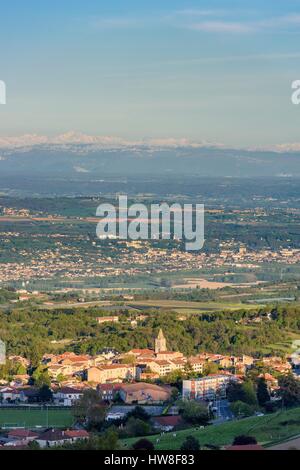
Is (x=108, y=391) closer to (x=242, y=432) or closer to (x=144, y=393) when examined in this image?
(x=144, y=393)

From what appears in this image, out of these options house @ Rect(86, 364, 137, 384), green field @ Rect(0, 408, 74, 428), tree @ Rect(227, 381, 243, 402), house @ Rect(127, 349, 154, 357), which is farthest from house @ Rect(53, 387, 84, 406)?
house @ Rect(127, 349, 154, 357)

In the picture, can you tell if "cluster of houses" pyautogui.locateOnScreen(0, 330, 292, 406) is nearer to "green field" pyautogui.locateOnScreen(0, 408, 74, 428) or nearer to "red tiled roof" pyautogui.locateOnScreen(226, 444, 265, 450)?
"green field" pyautogui.locateOnScreen(0, 408, 74, 428)

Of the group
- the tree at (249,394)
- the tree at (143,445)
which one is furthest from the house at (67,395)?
the tree at (143,445)

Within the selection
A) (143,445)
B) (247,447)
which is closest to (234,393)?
(143,445)

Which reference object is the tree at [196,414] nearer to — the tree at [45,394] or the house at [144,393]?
the house at [144,393]
